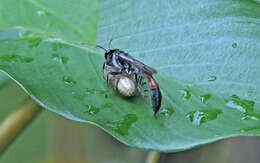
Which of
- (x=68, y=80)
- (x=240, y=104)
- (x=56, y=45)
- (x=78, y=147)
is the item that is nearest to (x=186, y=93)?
(x=240, y=104)

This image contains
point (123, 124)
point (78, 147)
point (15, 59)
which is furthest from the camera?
point (78, 147)

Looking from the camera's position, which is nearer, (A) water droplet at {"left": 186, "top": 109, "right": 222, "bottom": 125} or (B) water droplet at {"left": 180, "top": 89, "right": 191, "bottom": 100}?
(A) water droplet at {"left": 186, "top": 109, "right": 222, "bottom": 125}

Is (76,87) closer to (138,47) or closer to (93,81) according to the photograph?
(93,81)

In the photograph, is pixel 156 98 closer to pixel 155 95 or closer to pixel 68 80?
pixel 155 95

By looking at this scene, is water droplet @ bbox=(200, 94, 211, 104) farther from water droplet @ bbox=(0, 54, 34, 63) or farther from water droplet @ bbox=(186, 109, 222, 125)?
water droplet @ bbox=(0, 54, 34, 63)

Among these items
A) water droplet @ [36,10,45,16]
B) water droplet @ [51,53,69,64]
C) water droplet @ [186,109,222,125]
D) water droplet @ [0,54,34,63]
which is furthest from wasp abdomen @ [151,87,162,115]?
water droplet @ [36,10,45,16]

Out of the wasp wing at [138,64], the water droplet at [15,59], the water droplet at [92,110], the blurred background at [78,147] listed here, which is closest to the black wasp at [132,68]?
the wasp wing at [138,64]

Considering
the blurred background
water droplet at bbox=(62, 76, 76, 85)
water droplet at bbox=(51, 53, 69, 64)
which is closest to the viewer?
water droplet at bbox=(62, 76, 76, 85)
